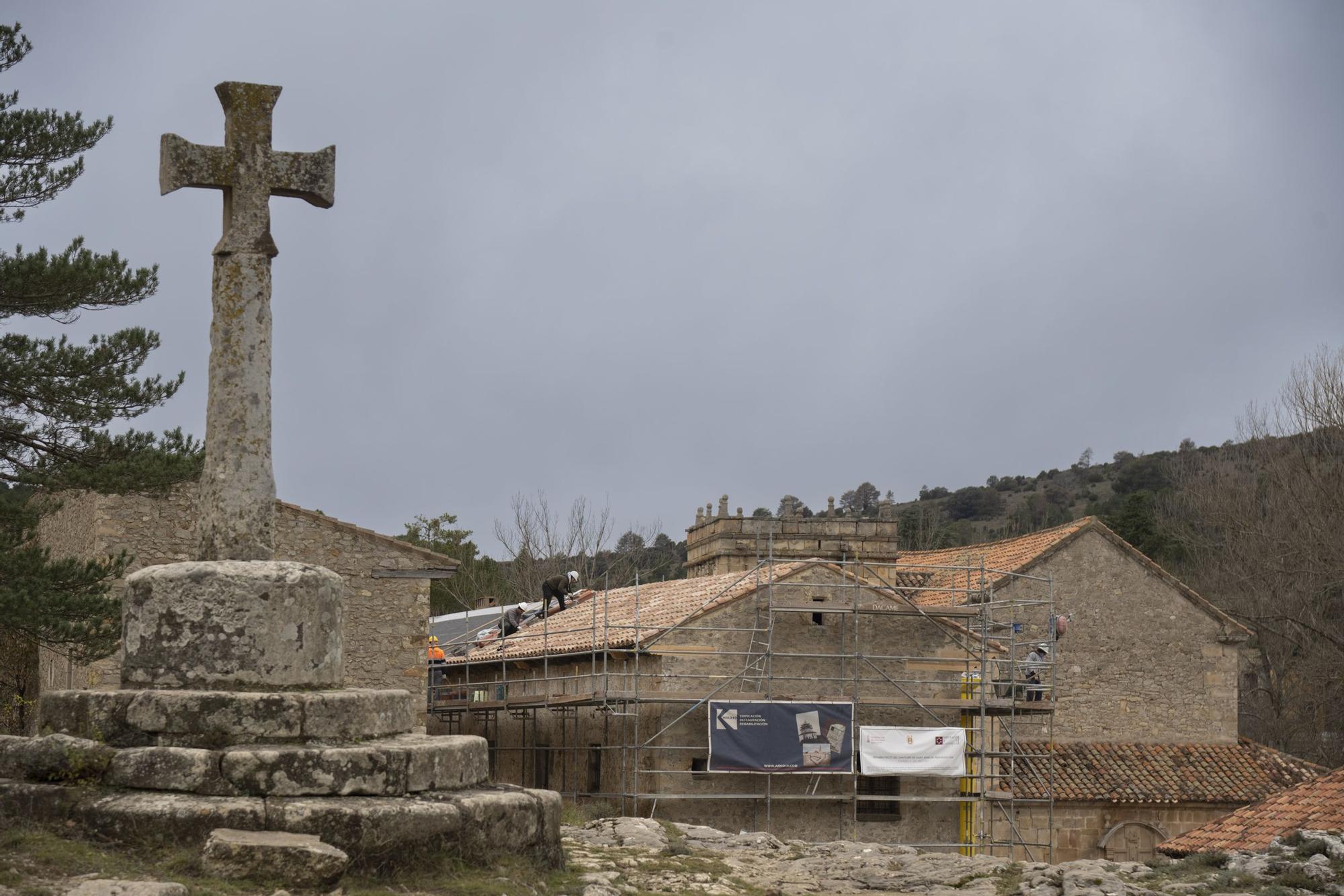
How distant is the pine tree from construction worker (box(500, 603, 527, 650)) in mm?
11299

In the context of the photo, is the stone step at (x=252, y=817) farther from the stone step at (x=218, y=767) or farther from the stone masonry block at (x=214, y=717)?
the stone masonry block at (x=214, y=717)

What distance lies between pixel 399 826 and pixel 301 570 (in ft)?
5.42

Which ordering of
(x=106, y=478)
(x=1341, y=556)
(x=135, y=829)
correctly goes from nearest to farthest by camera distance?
1. (x=135, y=829)
2. (x=106, y=478)
3. (x=1341, y=556)

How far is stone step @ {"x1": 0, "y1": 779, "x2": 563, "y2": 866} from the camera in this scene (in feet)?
24.0

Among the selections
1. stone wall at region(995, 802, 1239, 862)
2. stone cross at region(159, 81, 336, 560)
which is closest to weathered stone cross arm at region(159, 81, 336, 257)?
stone cross at region(159, 81, 336, 560)

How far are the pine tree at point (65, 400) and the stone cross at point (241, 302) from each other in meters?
7.41

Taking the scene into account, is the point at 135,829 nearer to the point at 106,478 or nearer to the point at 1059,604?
the point at 106,478

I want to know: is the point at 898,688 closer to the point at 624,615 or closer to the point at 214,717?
the point at 624,615

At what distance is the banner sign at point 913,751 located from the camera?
21.2 meters

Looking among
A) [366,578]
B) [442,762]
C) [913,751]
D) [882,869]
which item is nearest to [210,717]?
[442,762]

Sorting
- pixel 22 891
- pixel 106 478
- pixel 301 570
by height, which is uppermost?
pixel 106 478

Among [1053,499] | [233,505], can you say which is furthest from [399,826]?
[1053,499]

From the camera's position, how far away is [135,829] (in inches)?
288

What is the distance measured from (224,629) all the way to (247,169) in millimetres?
2891
